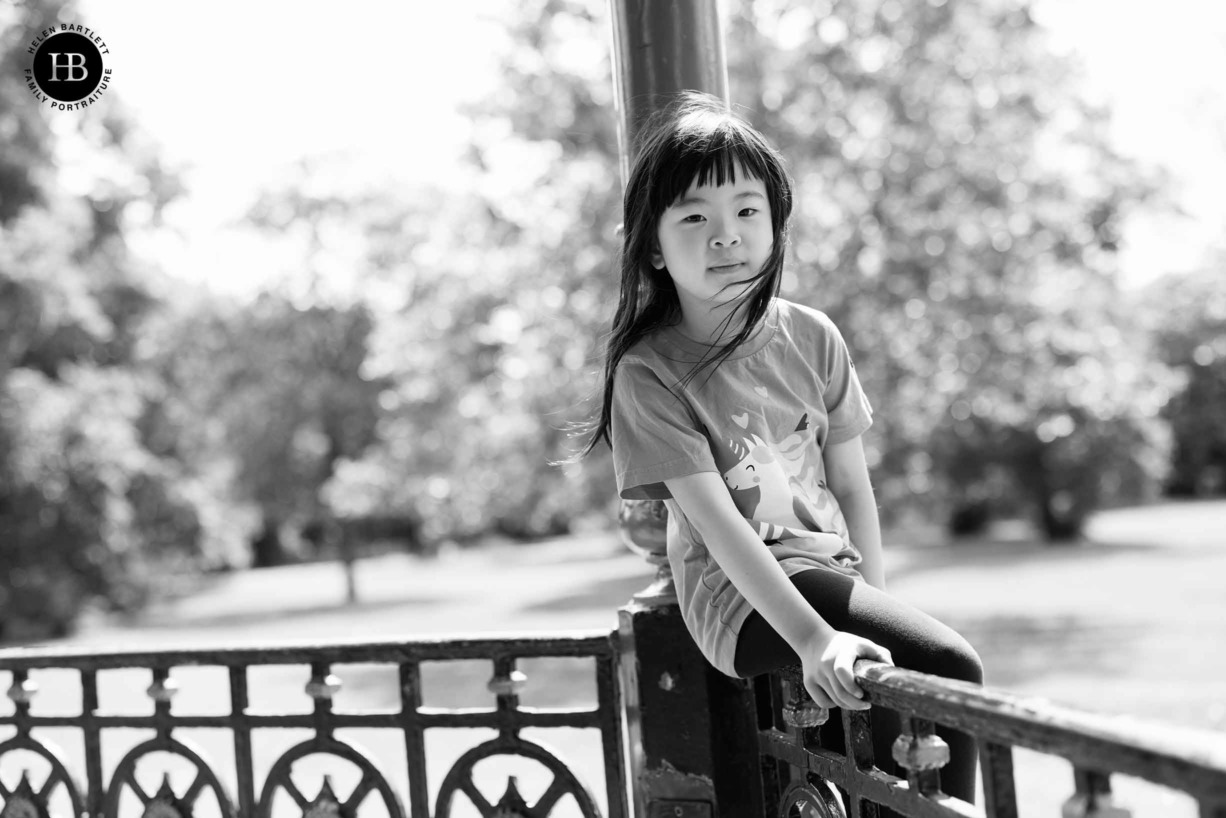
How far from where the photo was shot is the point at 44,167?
21.0 m

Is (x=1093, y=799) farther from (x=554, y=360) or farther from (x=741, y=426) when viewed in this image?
(x=554, y=360)

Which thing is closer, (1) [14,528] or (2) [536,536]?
(1) [14,528]

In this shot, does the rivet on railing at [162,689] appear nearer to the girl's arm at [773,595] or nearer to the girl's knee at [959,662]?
the girl's arm at [773,595]

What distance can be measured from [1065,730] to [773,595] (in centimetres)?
59

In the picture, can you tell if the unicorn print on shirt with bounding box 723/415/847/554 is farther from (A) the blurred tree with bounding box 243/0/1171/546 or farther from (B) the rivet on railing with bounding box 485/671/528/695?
(A) the blurred tree with bounding box 243/0/1171/546

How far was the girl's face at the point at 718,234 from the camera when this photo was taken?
Result: 6.52 feet

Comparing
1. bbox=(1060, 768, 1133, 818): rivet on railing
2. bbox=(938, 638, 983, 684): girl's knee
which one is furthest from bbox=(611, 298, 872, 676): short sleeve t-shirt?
bbox=(1060, 768, 1133, 818): rivet on railing

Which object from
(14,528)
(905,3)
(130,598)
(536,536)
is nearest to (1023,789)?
(905,3)

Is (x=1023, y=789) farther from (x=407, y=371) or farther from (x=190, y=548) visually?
(x=190, y=548)

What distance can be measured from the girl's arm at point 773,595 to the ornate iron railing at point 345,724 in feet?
1.99

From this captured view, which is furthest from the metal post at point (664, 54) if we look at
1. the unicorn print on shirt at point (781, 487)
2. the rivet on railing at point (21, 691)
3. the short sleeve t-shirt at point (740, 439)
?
the rivet on railing at point (21, 691)

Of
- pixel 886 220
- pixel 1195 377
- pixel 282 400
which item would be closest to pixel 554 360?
pixel 886 220

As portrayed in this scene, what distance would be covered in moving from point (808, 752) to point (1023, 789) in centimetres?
712

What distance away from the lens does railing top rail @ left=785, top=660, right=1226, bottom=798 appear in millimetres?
1021
